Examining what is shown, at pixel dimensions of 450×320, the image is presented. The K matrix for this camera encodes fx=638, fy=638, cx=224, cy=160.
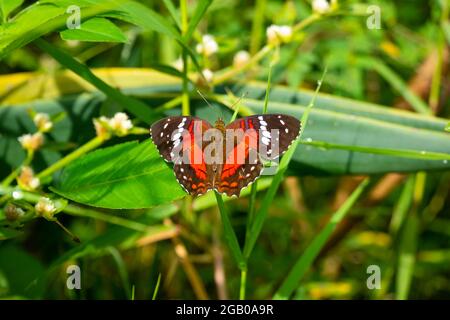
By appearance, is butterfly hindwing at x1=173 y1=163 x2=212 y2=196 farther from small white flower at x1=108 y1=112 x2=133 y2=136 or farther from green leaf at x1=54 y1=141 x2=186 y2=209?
small white flower at x1=108 y1=112 x2=133 y2=136

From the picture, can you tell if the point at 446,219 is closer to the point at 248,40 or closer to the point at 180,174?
the point at 248,40

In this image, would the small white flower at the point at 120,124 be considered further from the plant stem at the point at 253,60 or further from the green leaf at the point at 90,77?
the plant stem at the point at 253,60

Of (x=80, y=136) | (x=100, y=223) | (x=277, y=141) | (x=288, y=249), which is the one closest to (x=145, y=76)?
(x=80, y=136)

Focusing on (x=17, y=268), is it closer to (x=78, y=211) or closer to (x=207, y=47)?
(x=78, y=211)

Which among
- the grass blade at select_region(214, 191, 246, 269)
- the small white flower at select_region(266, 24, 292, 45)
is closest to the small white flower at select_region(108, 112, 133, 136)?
the grass blade at select_region(214, 191, 246, 269)

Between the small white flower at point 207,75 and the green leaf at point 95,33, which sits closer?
the green leaf at point 95,33

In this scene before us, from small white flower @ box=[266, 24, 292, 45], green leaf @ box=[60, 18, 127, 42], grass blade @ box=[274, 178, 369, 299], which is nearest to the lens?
green leaf @ box=[60, 18, 127, 42]

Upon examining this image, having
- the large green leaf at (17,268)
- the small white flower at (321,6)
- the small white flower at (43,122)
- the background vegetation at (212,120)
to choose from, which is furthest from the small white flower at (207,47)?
the large green leaf at (17,268)
